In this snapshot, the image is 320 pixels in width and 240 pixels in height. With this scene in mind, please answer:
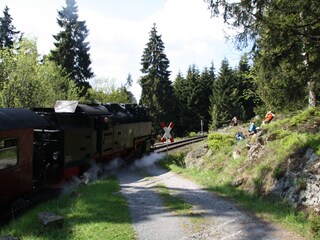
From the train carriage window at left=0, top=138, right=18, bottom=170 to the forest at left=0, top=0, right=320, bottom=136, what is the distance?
608 cm

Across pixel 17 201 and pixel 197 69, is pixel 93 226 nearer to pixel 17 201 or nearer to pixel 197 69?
pixel 17 201

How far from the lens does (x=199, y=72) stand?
60.0 metres

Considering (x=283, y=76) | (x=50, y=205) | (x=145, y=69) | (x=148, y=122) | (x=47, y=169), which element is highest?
(x=145, y=69)

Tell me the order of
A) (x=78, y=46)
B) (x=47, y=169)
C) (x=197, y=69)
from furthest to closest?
(x=197, y=69)
(x=78, y=46)
(x=47, y=169)

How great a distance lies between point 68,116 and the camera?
12.2 meters

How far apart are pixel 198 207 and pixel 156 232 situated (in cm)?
204

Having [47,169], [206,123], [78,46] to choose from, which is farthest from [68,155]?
[206,123]

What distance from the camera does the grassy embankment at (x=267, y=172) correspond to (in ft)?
24.6

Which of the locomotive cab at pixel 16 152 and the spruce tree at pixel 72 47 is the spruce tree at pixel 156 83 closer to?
the spruce tree at pixel 72 47

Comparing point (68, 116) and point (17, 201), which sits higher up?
point (68, 116)

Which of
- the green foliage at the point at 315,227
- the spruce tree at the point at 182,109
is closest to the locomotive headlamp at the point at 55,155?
the green foliage at the point at 315,227

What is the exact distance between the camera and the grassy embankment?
749 centimetres

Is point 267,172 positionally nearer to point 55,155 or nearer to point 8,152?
point 55,155

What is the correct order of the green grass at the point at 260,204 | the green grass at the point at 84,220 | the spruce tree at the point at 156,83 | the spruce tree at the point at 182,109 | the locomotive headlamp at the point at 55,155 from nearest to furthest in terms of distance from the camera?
the green grass at the point at 84,220 → the green grass at the point at 260,204 → the locomotive headlamp at the point at 55,155 → the spruce tree at the point at 156,83 → the spruce tree at the point at 182,109
